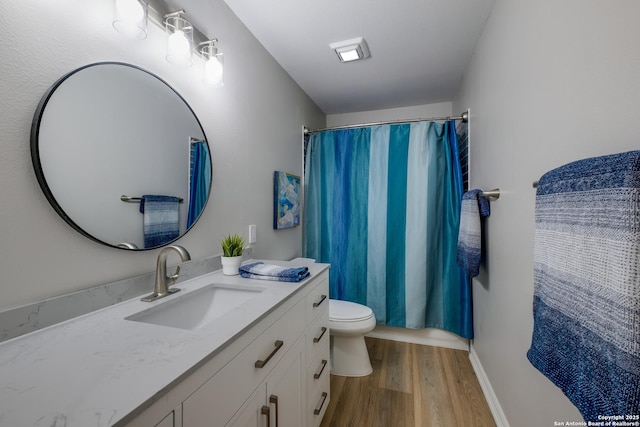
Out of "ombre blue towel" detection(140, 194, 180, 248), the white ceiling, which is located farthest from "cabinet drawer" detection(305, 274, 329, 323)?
the white ceiling

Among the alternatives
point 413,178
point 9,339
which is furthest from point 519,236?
point 9,339

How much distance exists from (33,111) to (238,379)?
931 mm

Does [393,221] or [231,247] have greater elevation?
[393,221]

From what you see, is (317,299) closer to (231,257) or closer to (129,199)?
(231,257)

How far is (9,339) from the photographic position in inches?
24.9

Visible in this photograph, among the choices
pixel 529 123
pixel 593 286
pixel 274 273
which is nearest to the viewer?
pixel 593 286

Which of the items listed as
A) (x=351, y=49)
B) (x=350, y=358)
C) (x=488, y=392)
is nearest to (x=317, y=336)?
(x=350, y=358)

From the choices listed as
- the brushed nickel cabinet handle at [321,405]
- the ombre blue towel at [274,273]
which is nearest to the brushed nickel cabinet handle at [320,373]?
the brushed nickel cabinet handle at [321,405]

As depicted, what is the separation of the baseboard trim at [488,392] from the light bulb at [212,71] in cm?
223

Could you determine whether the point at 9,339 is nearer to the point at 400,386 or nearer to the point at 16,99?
the point at 16,99

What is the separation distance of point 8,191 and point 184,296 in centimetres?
57

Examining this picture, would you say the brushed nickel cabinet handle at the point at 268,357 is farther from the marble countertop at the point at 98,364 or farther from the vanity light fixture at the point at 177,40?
the vanity light fixture at the point at 177,40

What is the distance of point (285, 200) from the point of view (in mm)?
2062

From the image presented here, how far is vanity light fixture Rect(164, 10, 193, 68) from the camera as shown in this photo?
1.06 metres
